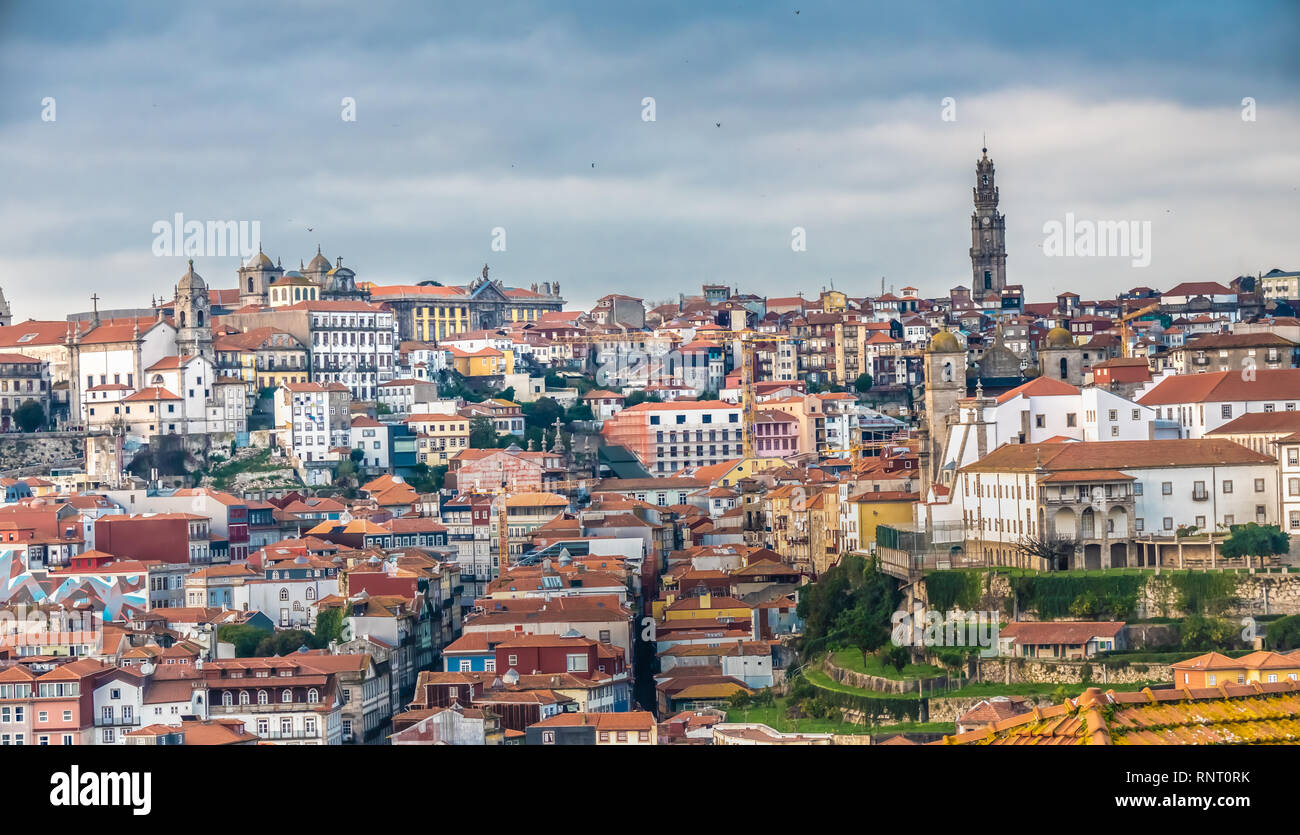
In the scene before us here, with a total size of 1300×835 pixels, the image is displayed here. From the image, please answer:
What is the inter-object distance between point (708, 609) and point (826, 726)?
5.27 m

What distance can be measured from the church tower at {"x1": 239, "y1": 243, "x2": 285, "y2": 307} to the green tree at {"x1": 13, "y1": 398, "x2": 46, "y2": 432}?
771 cm

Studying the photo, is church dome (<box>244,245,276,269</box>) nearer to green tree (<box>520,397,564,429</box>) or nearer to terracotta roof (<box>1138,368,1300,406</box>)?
green tree (<box>520,397,564,429</box>)

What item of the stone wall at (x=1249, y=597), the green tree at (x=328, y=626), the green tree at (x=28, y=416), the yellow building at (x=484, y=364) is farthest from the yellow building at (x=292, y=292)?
the stone wall at (x=1249, y=597)

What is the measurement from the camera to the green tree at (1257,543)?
63.4ft

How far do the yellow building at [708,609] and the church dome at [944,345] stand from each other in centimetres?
379

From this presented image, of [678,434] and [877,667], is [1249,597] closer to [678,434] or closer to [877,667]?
[877,667]

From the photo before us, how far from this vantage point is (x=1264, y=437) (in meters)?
20.8

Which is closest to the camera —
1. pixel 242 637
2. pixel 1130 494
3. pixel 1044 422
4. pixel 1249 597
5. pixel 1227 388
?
pixel 1249 597

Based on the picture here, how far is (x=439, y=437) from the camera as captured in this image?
38406mm

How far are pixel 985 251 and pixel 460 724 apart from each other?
119 feet

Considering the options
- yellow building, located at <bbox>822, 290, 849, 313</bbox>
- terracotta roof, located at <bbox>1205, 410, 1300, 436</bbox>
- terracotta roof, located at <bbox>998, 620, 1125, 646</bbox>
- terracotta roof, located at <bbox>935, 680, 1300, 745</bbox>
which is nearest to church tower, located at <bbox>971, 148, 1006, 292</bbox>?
yellow building, located at <bbox>822, 290, 849, 313</bbox>

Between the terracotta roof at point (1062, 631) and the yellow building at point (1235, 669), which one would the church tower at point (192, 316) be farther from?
the yellow building at point (1235, 669)

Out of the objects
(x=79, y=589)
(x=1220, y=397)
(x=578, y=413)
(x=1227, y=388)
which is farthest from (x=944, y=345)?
(x=578, y=413)
